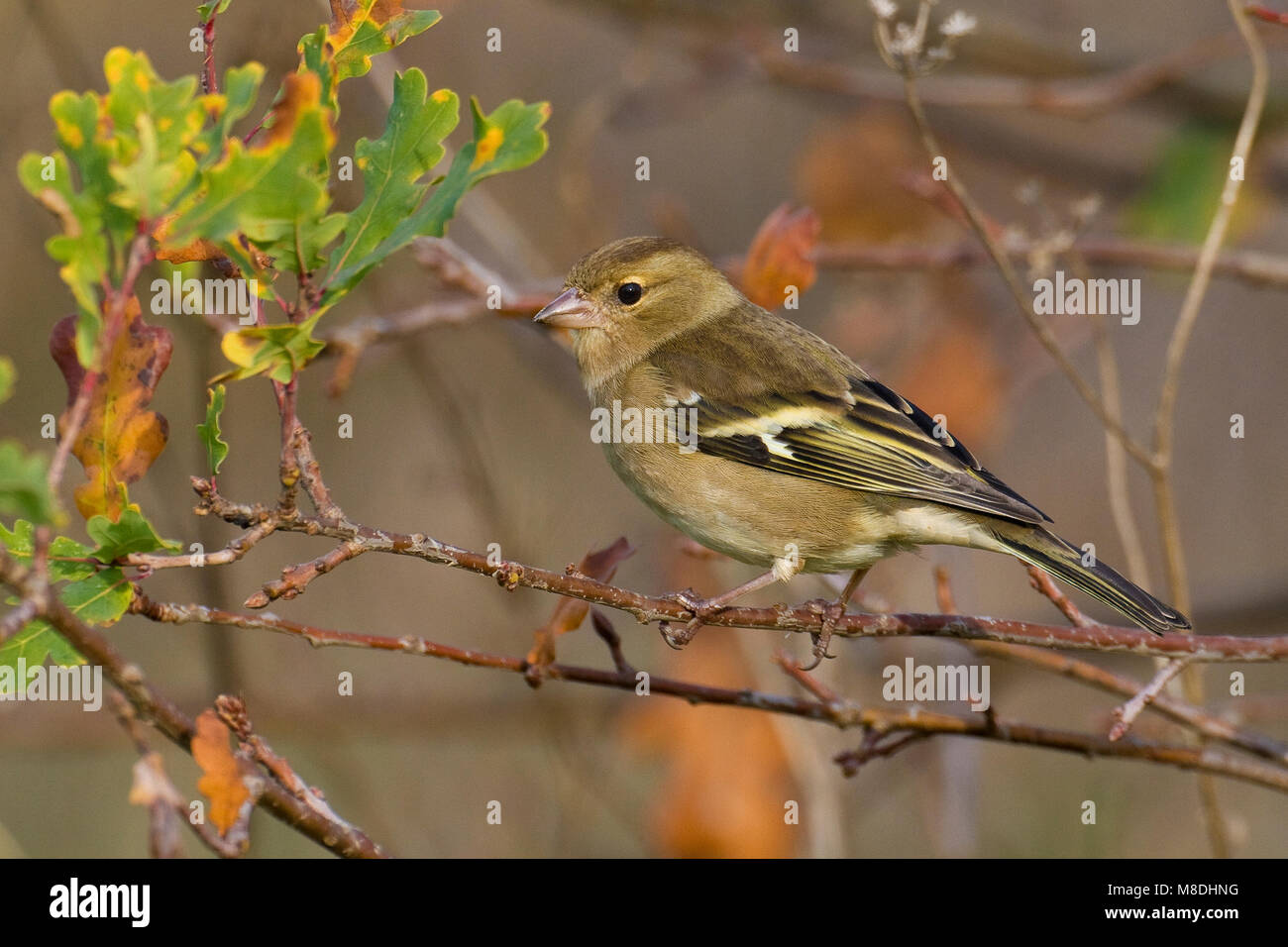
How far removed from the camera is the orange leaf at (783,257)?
3670 millimetres

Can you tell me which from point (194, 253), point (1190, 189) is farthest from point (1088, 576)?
point (1190, 189)

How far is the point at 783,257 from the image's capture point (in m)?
3.67

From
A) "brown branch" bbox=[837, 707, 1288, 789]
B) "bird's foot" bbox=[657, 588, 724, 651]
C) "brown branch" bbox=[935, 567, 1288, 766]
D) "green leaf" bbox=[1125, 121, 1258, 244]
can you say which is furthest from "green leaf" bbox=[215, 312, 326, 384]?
"green leaf" bbox=[1125, 121, 1258, 244]

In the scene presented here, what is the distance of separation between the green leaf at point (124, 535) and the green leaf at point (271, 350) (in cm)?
31

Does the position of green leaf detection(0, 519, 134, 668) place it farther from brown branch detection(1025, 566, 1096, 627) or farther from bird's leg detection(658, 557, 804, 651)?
brown branch detection(1025, 566, 1096, 627)

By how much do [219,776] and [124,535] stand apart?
1.63ft

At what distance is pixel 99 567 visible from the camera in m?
2.21

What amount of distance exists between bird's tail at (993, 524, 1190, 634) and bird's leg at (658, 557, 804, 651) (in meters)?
0.66

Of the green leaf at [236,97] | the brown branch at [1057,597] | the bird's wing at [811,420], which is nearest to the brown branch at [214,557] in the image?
the green leaf at [236,97]

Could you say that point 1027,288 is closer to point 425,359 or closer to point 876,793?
point 876,793

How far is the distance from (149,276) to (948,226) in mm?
4305

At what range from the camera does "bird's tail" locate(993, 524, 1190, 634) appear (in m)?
3.25

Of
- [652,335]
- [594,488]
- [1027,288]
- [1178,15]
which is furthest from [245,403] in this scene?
[1178,15]

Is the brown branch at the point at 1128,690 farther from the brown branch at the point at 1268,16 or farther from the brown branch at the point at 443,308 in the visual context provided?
the brown branch at the point at 443,308
